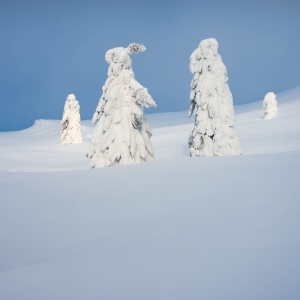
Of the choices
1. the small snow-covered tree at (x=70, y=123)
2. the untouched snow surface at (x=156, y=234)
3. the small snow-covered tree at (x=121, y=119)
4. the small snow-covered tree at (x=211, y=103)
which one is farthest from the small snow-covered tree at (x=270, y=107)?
the untouched snow surface at (x=156, y=234)

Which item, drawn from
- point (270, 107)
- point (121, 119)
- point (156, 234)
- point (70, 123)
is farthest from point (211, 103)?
point (270, 107)

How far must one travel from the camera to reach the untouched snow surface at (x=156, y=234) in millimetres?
2227

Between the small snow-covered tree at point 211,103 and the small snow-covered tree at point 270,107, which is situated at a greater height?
the small snow-covered tree at point 270,107

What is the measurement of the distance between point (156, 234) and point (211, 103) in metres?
14.5

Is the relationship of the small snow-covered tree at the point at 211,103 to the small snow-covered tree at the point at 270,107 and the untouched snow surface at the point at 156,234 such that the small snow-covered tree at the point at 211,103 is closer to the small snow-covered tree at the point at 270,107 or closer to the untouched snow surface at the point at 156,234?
the untouched snow surface at the point at 156,234

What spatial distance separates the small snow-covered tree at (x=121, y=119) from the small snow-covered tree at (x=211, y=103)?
294 centimetres

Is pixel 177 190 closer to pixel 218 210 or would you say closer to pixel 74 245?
pixel 218 210

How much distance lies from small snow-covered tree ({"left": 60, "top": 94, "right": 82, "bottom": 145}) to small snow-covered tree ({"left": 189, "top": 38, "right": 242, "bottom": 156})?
18.1 metres

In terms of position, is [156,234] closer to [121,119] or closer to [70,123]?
[121,119]

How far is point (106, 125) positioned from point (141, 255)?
12671 mm

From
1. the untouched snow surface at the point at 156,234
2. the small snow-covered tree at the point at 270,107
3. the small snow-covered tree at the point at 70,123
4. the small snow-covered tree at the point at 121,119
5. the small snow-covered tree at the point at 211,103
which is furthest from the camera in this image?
the small snow-covered tree at the point at 270,107

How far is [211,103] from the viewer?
1702 cm

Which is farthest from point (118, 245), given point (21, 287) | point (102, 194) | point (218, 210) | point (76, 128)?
point (76, 128)

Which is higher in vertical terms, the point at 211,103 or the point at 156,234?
the point at 211,103
